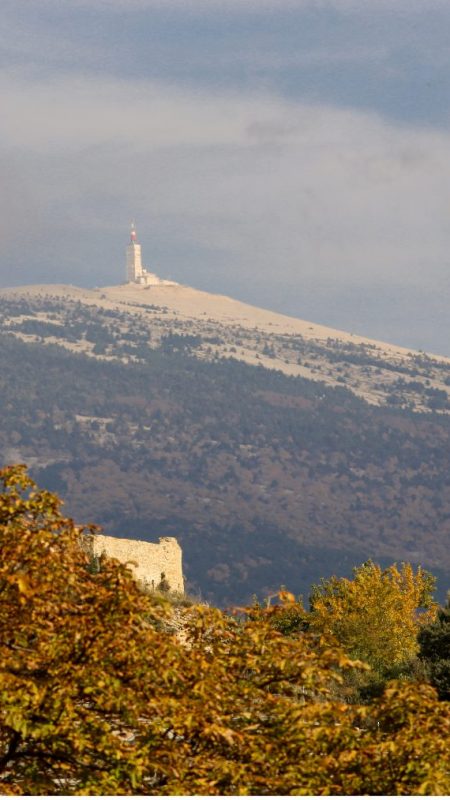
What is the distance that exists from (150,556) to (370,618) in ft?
49.8

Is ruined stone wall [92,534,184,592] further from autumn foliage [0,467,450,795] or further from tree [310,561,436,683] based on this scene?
autumn foliage [0,467,450,795]

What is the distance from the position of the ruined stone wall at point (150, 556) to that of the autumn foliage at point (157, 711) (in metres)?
27.8

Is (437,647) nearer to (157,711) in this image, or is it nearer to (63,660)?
(157,711)

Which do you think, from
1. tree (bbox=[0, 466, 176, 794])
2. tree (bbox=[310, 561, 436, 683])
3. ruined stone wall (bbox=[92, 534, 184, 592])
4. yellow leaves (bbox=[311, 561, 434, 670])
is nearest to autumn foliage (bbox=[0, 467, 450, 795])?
tree (bbox=[0, 466, 176, 794])

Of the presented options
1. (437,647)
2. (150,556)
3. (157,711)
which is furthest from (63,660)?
(150,556)

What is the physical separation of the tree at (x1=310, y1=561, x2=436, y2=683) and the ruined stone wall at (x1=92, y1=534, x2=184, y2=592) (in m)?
6.23

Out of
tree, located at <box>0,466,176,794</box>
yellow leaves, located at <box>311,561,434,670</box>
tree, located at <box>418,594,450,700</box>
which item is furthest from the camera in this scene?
yellow leaves, located at <box>311,561,434,670</box>

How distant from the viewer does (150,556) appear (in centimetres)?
4762

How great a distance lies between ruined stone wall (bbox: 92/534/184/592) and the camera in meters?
45.3

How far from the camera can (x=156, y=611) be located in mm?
17047

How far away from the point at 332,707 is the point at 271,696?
106 centimetres

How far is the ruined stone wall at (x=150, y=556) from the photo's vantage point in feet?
149

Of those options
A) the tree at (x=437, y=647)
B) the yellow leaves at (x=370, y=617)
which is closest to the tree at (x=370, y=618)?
the yellow leaves at (x=370, y=617)

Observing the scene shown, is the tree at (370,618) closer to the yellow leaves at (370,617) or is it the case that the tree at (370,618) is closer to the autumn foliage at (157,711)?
the yellow leaves at (370,617)
